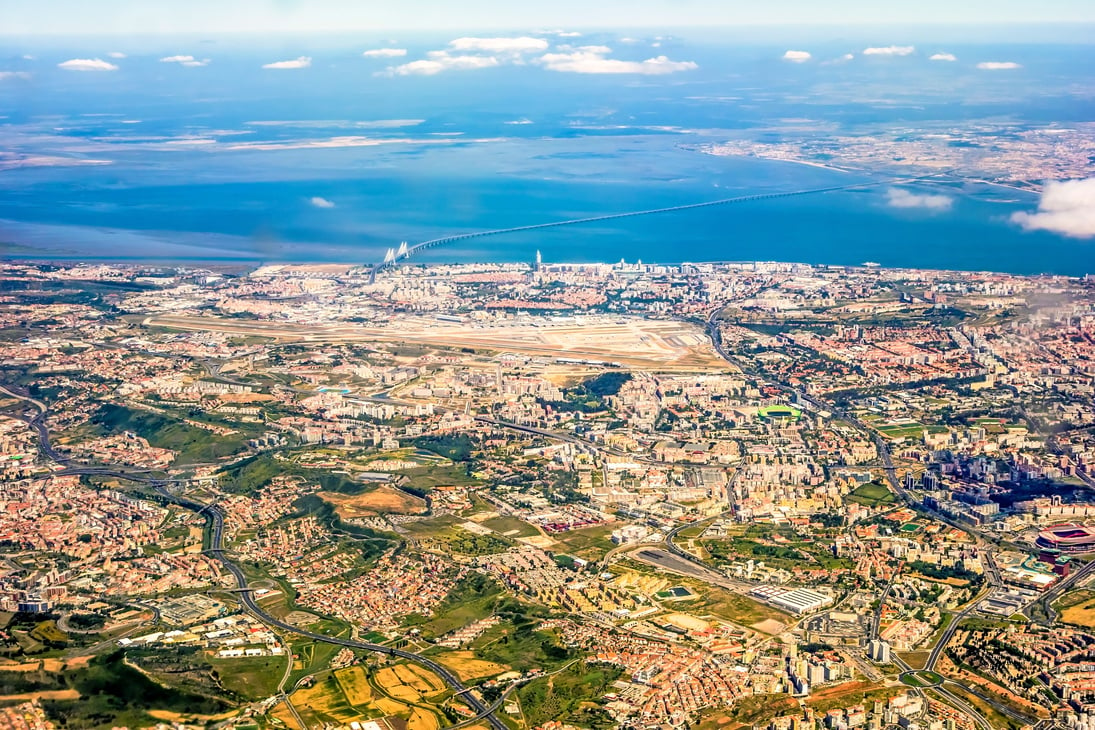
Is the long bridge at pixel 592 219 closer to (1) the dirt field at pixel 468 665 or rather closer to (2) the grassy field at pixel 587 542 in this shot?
(2) the grassy field at pixel 587 542

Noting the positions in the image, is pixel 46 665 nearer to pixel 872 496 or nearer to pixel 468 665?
pixel 468 665

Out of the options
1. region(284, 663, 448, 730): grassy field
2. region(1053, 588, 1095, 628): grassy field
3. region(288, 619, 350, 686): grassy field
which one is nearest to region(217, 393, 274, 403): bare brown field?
region(288, 619, 350, 686): grassy field

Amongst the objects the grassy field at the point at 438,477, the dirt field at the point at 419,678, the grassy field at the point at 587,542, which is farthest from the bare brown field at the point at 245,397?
the dirt field at the point at 419,678

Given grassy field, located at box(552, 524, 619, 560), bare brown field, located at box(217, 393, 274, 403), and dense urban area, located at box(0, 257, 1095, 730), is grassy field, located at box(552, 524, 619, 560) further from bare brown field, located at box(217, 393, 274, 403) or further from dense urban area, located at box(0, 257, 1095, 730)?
bare brown field, located at box(217, 393, 274, 403)

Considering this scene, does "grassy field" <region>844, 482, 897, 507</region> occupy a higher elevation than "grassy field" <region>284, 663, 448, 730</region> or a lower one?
higher

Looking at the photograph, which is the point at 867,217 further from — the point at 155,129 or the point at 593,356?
the point at 155,129

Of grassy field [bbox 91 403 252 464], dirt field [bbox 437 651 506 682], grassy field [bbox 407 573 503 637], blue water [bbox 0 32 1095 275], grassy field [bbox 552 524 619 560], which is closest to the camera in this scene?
dirt field [bbox 437 651 506 682]

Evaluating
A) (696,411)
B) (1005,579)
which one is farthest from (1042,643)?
(696,411)
